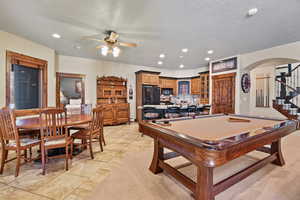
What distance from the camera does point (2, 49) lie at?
10.9 feet

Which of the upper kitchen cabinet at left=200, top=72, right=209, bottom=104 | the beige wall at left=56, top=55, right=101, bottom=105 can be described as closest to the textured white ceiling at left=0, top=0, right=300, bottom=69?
the beige wall at left=56, top=55, right=101, bottom=105

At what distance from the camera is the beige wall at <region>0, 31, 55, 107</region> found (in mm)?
3334

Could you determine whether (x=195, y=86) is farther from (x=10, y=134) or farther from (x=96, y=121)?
(x=10, y=134)

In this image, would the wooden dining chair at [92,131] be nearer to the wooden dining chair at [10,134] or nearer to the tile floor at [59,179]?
the tile floor at [59,179]

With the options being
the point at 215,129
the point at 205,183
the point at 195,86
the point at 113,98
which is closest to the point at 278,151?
the point at 215,129

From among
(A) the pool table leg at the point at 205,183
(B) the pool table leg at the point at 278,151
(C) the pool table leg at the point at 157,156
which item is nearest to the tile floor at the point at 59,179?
(C) the pool table leg at the point at 157,156

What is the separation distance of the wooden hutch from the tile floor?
2.73m

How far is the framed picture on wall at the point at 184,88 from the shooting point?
7762 mm

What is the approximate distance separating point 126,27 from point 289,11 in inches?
133

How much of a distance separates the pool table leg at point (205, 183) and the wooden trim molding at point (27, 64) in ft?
15.7

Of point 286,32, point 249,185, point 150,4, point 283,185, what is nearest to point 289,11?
point 286,32

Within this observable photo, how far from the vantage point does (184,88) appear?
779 centimetres

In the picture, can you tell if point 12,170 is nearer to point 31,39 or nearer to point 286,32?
point 31,39

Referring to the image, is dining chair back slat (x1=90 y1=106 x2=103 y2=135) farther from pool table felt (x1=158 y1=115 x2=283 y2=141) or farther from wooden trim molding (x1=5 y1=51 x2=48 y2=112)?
wooden trim molding (x1=5 y1=51 x2=48 y2=112)
